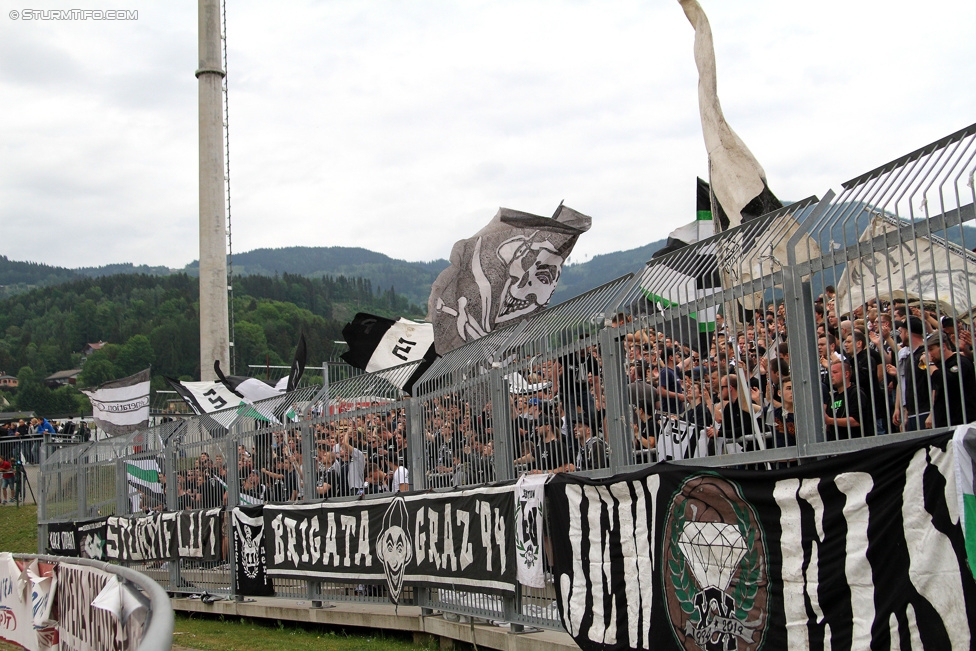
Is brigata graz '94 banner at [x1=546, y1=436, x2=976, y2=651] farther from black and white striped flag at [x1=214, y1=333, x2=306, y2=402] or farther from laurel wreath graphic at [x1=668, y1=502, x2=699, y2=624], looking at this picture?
black and white striped flag at [x1=214, y1=333, x2=306, y2=402]

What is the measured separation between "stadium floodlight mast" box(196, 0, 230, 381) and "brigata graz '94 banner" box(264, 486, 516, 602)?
82.2 ft

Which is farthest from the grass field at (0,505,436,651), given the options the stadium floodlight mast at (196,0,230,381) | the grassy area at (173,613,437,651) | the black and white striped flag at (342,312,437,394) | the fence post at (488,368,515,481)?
the stadium floodlight mast at (196,0,230,381)

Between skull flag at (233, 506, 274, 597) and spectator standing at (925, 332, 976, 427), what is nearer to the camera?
spectator standing at (925, 332, 976, 427)

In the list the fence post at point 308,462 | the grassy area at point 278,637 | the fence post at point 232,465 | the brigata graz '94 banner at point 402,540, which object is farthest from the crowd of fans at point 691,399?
the fence post at point 232,465

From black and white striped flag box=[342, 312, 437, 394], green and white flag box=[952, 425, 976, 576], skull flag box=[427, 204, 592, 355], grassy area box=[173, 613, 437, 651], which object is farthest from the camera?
black and white striped flag box=[342, 312, 437, 394]

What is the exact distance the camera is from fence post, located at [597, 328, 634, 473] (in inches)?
329

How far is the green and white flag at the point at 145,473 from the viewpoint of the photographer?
1930cm

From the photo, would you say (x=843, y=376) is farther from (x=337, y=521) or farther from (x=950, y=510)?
(x=337, y=521)

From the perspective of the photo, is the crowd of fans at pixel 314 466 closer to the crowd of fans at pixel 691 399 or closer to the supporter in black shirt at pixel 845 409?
the crowd of fans at pixel 691 399

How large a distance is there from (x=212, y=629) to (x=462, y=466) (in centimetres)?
593

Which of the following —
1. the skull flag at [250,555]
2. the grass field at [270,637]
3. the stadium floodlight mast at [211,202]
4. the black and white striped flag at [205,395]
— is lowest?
the grass field at [270,637]

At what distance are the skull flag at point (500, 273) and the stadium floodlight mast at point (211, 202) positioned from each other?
27.7 m

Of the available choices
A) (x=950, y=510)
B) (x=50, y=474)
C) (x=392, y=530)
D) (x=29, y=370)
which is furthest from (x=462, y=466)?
(x=29, y=370)

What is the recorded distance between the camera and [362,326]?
1709 centimetres
